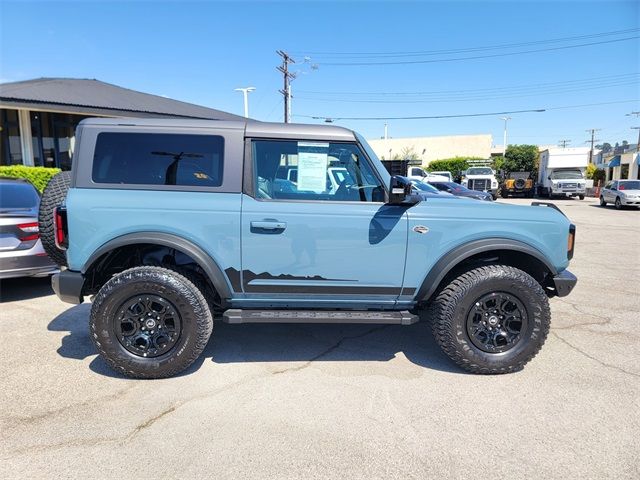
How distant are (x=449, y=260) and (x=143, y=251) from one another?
101 inches

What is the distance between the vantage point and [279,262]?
3.30 metres

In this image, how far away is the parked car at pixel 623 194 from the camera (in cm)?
2062

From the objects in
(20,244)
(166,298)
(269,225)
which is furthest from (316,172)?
(20,244)

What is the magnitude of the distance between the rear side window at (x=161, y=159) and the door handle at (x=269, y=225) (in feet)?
1.49

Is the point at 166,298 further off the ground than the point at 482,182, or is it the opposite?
the point at 482,182

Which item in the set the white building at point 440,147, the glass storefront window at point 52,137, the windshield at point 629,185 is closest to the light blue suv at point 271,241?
the glass storefront window at point 52,137

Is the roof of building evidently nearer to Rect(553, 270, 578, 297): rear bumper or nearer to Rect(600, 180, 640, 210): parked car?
Rect(553, 270, 578, 297): rear bumper

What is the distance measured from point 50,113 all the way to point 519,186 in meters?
30.4

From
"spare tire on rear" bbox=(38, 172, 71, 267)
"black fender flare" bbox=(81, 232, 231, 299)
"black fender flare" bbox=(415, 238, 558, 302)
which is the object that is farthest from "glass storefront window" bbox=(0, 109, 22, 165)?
"black fender flare" bbox=(415, 238, 558, 302)

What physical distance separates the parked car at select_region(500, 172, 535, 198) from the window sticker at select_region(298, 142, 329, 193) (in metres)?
32.2

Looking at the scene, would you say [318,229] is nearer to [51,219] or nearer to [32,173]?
[51,219]

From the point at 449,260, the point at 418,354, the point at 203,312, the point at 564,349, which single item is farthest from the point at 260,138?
the point at 564,349

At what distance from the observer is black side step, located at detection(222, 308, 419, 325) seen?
329 cm

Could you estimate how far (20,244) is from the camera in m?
4.88
